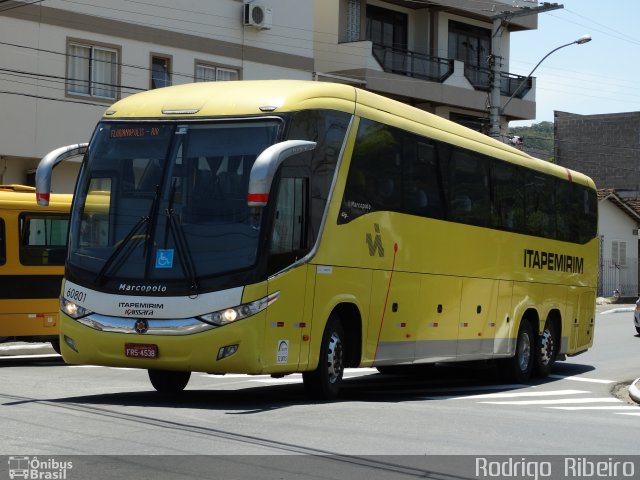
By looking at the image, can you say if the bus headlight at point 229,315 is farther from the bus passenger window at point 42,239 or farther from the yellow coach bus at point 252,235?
the bus passenger window at point 42,239

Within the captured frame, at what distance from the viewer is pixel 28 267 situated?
2173cm

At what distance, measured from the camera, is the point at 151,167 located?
1409 cm

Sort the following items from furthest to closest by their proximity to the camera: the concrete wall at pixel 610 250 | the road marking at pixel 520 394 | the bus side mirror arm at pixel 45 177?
the concrete wall at pixel 610 250 < the road marking at pixel 520 394 < the bus side mirror arm at pixel 45 177

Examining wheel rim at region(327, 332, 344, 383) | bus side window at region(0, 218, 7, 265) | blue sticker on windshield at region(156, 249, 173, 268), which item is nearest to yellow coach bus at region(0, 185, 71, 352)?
bus side window at region(0, 218, 7, 265)

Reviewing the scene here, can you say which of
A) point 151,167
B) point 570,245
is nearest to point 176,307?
point 151,167

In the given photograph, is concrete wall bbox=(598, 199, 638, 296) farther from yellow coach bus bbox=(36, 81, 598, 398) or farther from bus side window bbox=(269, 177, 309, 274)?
bus side window bbox=(269, 177, 309, 274)

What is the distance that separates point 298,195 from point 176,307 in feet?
6.37

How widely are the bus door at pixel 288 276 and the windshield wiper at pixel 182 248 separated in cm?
86

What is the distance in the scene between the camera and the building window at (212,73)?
35281 millimetres

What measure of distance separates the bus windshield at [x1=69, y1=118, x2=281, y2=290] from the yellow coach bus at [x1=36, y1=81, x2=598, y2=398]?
0.05 ft

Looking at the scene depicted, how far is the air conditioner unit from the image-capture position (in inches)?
1412

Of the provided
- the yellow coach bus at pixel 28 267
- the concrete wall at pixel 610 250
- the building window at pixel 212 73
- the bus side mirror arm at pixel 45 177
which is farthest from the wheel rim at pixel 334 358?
the concrete wall at pixel 610 250

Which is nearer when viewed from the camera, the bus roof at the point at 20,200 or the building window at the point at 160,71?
the bus roof at the point at 20,200

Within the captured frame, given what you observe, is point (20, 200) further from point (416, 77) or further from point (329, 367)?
point (416, 77)
